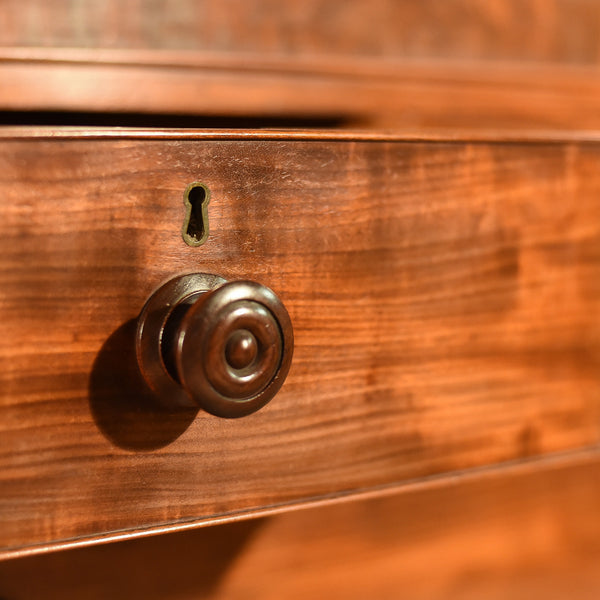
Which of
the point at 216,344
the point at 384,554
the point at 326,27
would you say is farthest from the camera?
the point at 384,554

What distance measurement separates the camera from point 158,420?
30 centimetres

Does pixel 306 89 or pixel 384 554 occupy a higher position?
pixel 306 89

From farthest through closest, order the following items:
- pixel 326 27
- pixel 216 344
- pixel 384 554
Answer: pixel 384 554
pixel 326 27
pixel 216 344

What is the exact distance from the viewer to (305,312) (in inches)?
12.9

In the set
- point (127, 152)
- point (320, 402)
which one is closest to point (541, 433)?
point (320, 402)

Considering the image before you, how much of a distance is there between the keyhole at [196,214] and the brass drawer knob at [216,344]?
17 millimetres

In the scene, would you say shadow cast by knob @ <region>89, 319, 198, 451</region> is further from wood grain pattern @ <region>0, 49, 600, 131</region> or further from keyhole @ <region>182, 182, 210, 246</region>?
wood grain pattern @ <region>0, 49, 600, 131</region>

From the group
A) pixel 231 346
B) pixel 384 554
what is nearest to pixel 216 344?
pixel 231 346

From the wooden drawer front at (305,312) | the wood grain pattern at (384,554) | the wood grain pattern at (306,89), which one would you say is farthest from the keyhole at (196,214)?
the wood grain pattern at (384,554)

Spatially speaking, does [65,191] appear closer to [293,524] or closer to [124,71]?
[124,71]

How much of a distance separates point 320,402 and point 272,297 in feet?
0.25

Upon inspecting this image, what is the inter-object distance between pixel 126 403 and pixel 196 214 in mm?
80

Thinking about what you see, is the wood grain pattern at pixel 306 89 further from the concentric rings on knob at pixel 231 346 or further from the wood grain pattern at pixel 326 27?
Answer: the concentric rings on knob at pixel 231 346

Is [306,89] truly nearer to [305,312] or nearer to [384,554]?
[305,312]
